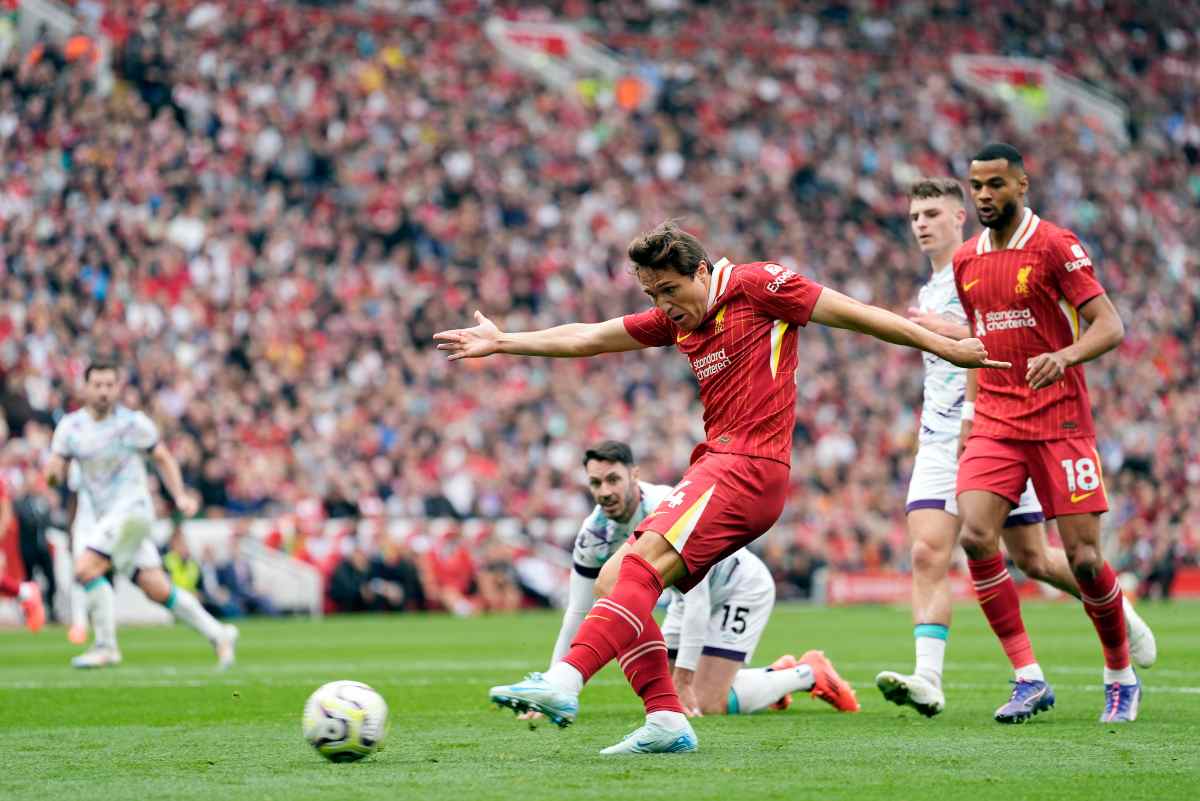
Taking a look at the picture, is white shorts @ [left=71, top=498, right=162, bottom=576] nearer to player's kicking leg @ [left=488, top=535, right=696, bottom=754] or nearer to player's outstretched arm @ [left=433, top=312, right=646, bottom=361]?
player's outstretched arm @ [left=433, top=312, right=646, bottom=361]

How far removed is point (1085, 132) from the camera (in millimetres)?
38688

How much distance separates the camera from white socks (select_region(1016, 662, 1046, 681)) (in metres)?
8.92

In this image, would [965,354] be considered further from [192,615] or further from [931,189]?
[192,615]

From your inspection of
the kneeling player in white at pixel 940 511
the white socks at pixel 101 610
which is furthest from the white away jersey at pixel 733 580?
the white socks at pixel 101 610

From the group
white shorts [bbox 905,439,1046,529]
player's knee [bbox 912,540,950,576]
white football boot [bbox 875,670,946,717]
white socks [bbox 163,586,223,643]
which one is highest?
white shorts [bbox 905,439,1046,529]

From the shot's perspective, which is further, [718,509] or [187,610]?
[187,610]

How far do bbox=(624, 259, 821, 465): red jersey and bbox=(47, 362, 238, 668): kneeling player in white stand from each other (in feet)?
25.2

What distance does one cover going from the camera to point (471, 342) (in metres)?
7.33

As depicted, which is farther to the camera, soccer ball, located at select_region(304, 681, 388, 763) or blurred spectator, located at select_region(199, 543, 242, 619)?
blurred spectator, located at select_region(199, 543, 242, 619)

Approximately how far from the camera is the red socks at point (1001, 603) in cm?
916

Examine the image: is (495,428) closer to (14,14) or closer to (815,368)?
(815,368)

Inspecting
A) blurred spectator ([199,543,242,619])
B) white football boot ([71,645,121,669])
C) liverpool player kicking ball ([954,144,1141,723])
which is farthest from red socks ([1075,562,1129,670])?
blurred spectator ([199,543,242,619])

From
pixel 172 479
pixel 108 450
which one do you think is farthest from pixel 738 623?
pixel 108 450

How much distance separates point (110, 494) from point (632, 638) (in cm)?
871
